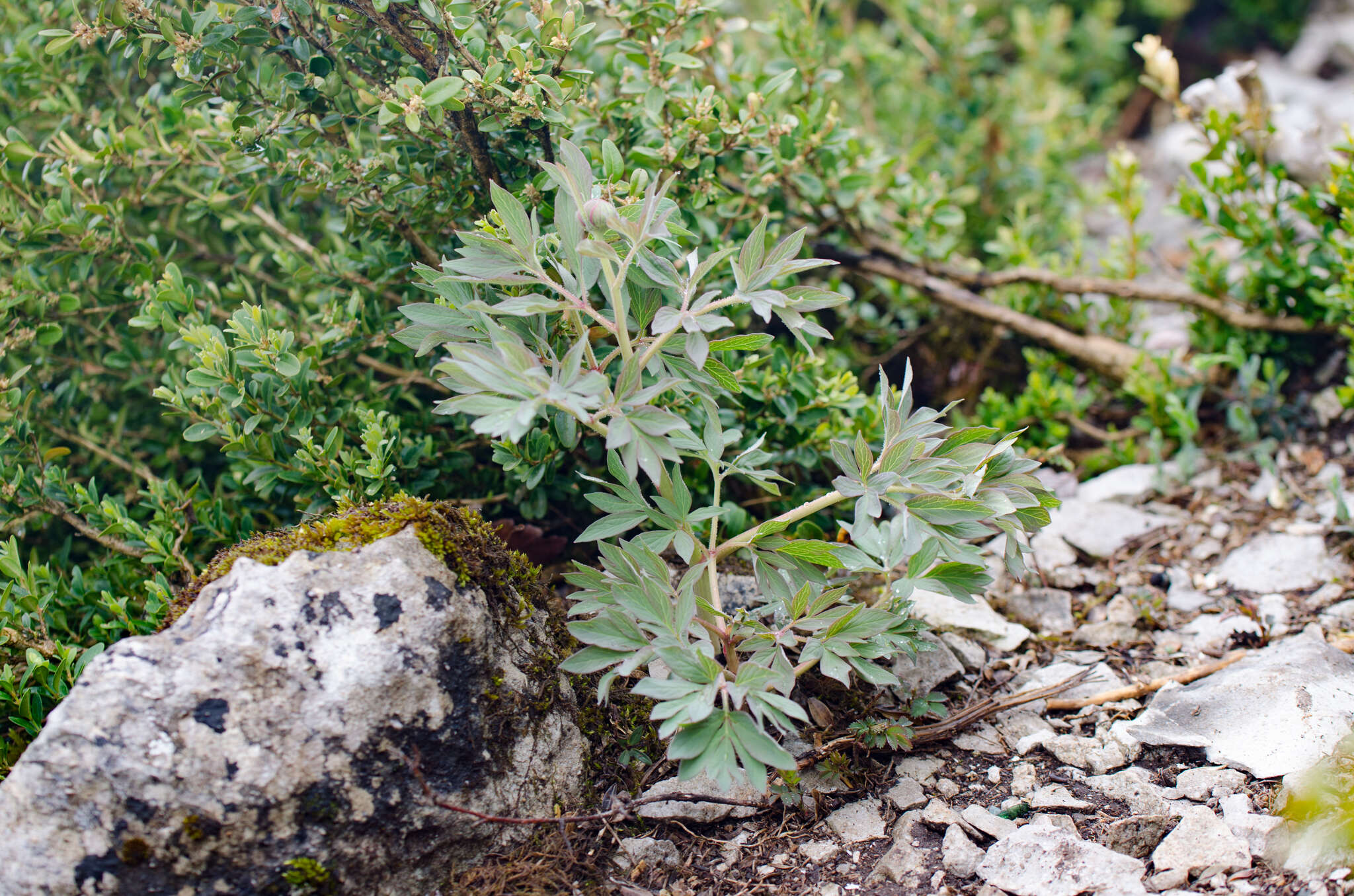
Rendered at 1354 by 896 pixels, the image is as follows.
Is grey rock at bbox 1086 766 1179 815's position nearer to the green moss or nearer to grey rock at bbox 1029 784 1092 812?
grey rock at bbox 1029 784 1092 812

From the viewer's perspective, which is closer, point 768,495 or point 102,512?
point 102,512

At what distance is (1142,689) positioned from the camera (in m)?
2.35

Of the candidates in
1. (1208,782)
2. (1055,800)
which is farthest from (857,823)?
(1208,782)

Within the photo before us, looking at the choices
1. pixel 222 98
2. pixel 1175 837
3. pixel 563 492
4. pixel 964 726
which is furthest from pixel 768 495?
pixel 222 98

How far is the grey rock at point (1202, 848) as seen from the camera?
5.75 ft

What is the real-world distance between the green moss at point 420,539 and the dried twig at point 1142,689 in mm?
1455

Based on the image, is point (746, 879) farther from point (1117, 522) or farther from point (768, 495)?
point (1117, 522)

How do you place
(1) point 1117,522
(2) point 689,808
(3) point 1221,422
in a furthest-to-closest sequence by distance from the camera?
(3) point 1221,422 → (1) point 1117,522 → (2) point 689,808

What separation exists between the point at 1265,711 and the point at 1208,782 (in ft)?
0.86

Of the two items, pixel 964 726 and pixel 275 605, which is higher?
pixel 275 605

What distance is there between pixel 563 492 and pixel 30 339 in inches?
63.2

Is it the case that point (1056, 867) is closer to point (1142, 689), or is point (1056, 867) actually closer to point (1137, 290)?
point (1142, 689)

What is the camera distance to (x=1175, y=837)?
184cm

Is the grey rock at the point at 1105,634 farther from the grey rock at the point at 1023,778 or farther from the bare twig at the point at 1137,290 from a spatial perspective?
the bare twig at the point at 1137,290
